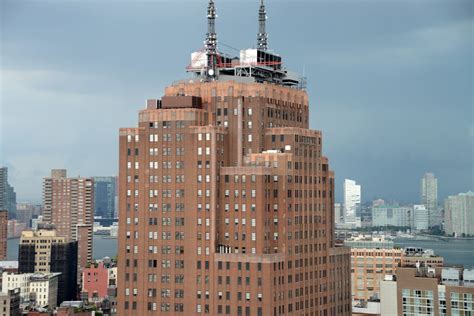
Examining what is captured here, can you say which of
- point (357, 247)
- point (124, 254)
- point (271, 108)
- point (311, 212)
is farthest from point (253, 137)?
point (357, 247)

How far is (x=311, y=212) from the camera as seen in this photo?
4366 cm

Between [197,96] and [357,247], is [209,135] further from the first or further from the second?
[357,247]

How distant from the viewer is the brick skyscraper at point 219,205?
40.2m

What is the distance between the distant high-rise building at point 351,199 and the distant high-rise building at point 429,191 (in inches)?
707

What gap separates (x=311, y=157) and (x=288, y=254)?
5614mm

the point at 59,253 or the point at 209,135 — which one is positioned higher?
the point at 209,135

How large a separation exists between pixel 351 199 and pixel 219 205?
115 m

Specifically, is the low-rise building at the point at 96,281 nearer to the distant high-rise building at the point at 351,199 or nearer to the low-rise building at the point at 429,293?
the low-rise building at the point at 429,293

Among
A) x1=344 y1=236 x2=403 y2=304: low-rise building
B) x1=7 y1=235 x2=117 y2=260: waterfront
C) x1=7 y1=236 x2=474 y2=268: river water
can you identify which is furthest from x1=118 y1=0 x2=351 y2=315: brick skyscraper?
x1=7 y1=235 x2=117 y2=260: waterfront

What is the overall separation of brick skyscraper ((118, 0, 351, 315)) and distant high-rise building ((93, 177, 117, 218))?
5295 inches

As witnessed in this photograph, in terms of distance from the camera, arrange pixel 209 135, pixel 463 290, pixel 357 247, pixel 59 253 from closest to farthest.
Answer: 1. pixel 463 290
2. pixel 209 135
3. pixel 357 247
4. pixel 59 253

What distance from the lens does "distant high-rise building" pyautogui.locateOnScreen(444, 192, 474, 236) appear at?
340ft

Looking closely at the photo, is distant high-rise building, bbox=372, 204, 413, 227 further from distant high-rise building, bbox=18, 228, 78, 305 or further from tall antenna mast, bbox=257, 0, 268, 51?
tall antenna mast, bbox=257, 0, 268, 51

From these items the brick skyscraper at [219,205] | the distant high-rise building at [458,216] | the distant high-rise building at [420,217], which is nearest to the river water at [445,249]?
the distant high-rise building at [458,216]
